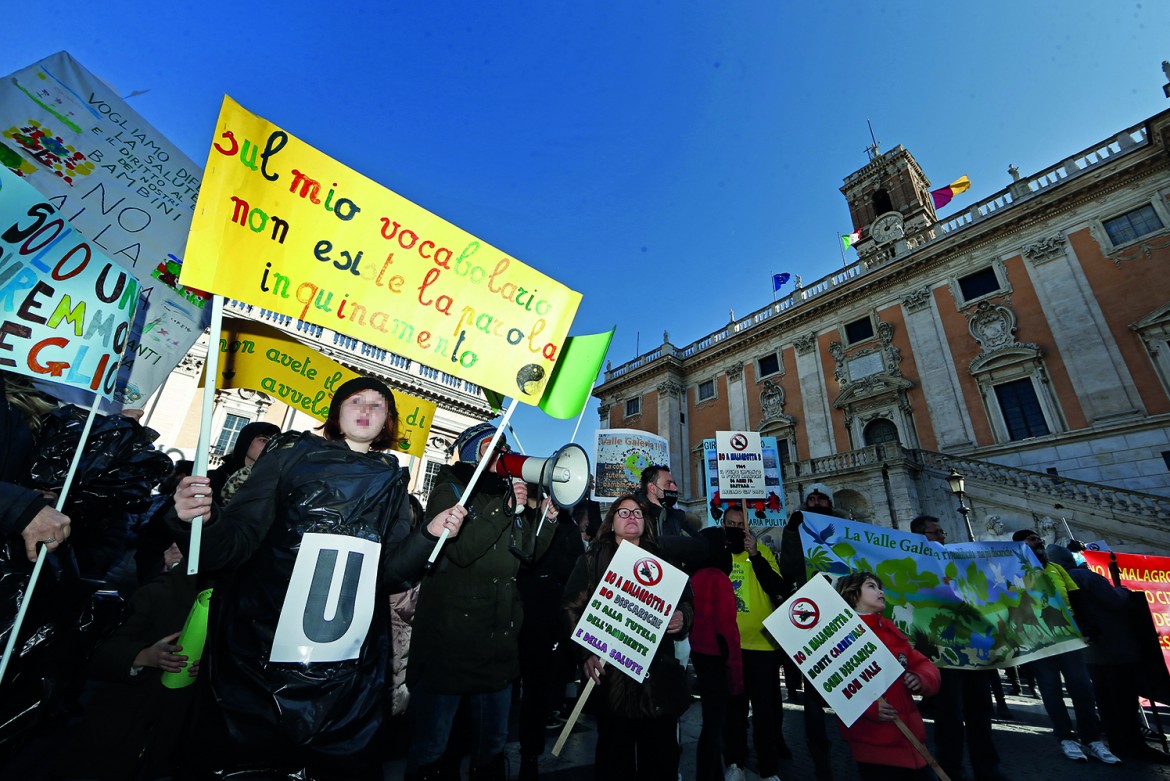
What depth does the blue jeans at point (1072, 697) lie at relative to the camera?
14.2 ft

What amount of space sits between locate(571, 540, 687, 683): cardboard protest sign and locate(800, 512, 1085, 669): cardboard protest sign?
287 centimetres

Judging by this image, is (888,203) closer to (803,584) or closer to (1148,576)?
(1148,576)

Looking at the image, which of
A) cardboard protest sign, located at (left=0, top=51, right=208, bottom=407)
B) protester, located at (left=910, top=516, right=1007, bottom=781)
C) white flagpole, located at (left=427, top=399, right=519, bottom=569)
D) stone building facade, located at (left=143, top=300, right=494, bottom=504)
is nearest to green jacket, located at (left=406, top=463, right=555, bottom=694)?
white flagpole, located at (left=427, top=399, right=519, bottom=569)

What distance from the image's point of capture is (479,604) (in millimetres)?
2826

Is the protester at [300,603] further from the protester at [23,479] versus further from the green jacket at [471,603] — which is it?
the green jacket at [471,603]

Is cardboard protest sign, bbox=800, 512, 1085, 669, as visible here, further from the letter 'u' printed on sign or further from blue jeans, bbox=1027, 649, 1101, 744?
the letter 'u' printed on sign

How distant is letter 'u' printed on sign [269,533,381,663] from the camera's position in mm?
Result: 1619

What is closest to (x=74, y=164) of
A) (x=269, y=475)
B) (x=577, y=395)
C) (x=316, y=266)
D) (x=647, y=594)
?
(x=316, y=266)

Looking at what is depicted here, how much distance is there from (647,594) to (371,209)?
8.60ft

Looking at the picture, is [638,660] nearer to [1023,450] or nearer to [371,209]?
[371,209]

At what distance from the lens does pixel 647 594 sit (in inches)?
111

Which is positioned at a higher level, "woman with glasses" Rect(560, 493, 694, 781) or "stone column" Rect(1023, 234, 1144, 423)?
"stone column" Rect(1023, 234, 1144, 423)

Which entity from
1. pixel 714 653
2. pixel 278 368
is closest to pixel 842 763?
pixel 714 653

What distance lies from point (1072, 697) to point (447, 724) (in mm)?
5415
